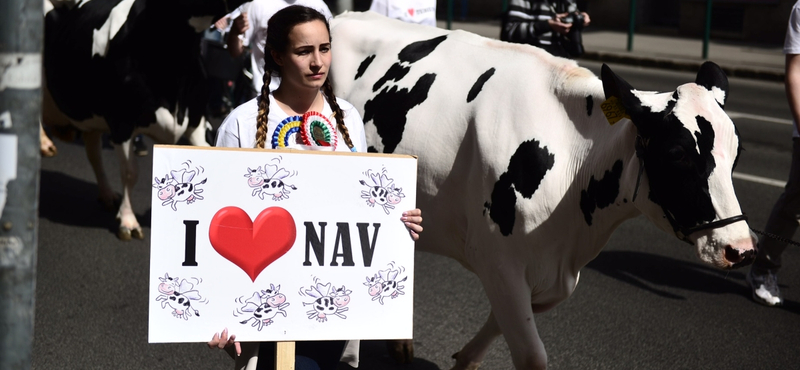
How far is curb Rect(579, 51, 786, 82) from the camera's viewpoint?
49.1 feet

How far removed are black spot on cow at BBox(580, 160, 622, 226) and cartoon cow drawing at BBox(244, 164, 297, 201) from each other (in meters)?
1.26

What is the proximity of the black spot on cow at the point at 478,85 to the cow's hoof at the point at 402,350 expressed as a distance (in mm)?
1359

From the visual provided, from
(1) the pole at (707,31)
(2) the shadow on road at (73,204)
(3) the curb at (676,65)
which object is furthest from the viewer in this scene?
(1) the pole at (707,31)

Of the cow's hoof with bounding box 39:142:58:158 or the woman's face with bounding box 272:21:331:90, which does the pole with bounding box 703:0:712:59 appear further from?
the woman's face with bounding box 272:21:331:90

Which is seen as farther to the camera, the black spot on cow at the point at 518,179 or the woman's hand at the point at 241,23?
the woman's hand at the point at 241,23

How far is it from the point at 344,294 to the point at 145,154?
6.44 metres

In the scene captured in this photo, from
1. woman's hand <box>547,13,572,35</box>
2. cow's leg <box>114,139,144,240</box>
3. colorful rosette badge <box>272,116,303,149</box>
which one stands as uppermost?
woman's hand <box>547,13,572,35</box>

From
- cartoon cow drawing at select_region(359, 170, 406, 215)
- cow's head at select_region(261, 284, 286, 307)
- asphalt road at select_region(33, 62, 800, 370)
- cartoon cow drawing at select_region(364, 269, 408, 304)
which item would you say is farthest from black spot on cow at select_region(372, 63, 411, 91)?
cow's head at select_region(261, 284, 286, 307)

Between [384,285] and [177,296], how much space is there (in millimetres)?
638

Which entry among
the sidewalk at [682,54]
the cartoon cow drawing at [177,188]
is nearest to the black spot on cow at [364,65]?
the cartoon cow drawing at [177,188]

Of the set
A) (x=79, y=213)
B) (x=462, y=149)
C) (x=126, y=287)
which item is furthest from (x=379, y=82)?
(x=79, y=213)

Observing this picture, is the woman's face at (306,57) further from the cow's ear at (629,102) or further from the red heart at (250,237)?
the cow's ear at (629,102)

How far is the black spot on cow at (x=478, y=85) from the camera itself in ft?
13.0

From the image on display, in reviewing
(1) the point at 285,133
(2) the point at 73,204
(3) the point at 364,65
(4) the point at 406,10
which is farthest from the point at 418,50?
(2) the point at 73,204
